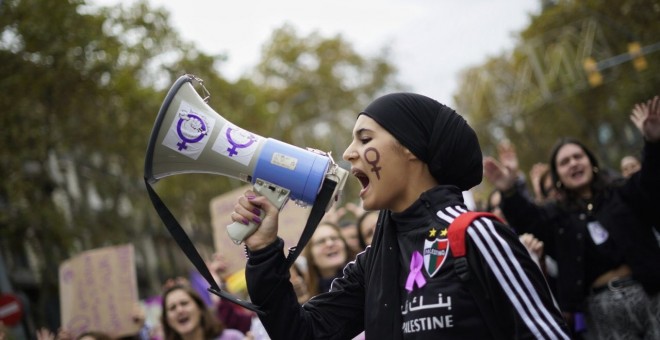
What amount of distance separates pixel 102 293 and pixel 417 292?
21.1 feet

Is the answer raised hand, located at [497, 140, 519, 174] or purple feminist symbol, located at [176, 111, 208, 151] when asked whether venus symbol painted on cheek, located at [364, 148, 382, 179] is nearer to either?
purple feminist symbol, located at [176, 111, 208, 151]

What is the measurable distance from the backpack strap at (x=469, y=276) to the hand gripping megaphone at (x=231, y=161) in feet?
1.52

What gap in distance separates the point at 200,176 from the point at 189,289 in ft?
61.3

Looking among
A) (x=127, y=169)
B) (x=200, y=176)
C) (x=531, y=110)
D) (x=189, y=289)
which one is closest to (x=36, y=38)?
(x=127, y=169)

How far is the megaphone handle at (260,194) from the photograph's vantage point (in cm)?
234

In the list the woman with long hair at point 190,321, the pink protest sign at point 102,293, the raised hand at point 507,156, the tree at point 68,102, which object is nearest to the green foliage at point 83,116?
the tree at point 68,102

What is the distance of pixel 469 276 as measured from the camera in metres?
2.06

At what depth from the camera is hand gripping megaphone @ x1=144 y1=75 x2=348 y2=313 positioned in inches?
93.5

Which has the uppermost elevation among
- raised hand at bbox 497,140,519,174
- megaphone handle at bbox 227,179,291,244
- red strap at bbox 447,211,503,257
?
raised hand at bbox 497,140,519,174

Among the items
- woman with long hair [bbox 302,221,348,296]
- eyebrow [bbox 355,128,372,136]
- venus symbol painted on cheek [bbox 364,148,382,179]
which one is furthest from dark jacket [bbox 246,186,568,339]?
woman with long hair [bbox 302,221,348,296]

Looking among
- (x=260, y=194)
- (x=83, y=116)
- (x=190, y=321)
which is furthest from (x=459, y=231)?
(x=83, y=116)

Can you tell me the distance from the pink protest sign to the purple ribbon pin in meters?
6.04

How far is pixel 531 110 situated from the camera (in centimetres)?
2984

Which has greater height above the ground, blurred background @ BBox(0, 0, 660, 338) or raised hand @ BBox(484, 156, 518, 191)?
blurred background @ BBox(0, 0, 660, 338)
